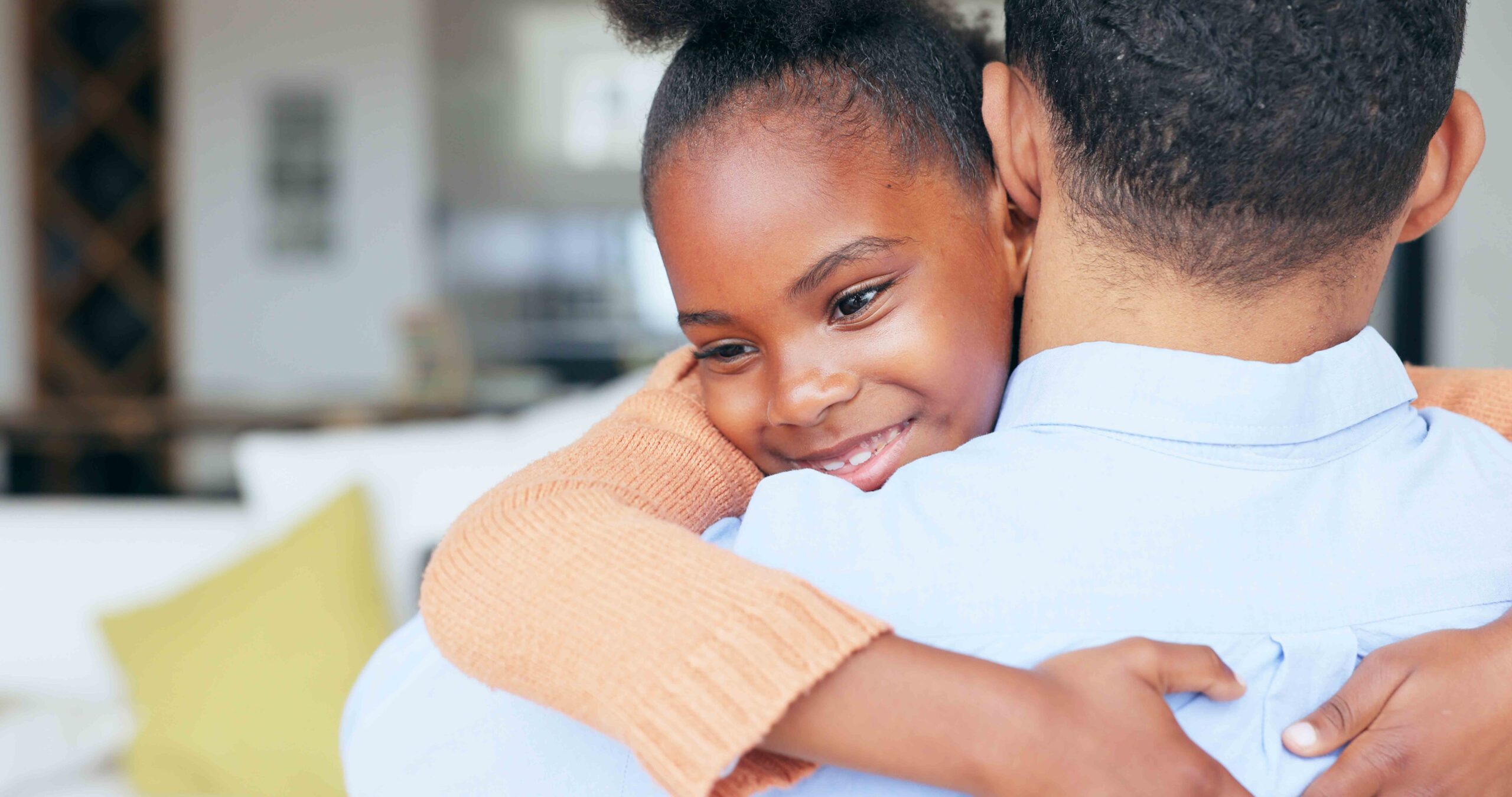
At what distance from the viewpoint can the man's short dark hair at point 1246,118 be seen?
52 cm

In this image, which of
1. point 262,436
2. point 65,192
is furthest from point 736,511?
point 65,192

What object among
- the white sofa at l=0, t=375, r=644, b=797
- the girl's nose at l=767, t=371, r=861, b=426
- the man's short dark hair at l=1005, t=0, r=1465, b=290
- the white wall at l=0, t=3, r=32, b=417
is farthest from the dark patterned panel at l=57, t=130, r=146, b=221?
the man's short dark hair at l=1005, t=0, r=1465, b=290

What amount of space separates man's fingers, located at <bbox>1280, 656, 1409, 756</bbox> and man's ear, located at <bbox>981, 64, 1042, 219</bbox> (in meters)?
0.29

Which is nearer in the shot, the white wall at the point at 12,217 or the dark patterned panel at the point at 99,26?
the white wall at the point at 12,217

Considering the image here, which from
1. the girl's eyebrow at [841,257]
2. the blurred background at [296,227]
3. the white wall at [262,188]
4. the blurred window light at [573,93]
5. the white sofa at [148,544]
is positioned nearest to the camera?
the girl's eyebrow at [841,257]

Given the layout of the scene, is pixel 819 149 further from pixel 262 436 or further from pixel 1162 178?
pixel 262 436

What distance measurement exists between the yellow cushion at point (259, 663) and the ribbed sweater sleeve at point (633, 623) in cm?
122

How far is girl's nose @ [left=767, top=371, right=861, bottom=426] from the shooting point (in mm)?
758

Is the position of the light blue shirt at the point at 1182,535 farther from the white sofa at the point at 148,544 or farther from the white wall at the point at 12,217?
the white wall at the point at 12,217

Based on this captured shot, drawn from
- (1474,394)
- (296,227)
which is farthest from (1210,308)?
(296,227)

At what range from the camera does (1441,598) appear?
1.82 ft

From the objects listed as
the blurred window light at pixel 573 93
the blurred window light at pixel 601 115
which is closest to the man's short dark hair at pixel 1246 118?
the blurred window light at pixel 573 93

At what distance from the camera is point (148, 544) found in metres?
2.14

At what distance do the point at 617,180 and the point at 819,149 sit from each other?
22.2ft
